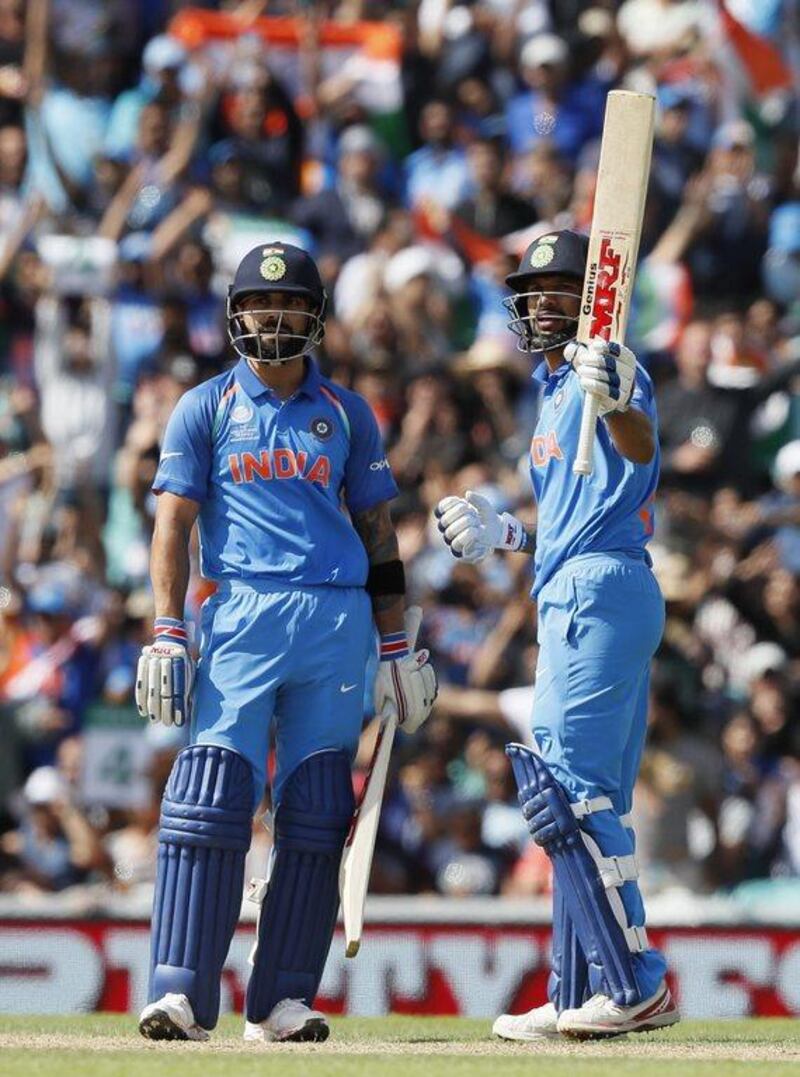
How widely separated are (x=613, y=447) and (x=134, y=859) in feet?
15.9

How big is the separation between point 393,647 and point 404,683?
13 centimetres

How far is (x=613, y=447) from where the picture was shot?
6.95 meters

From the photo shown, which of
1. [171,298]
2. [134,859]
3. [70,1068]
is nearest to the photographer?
[70,1068]

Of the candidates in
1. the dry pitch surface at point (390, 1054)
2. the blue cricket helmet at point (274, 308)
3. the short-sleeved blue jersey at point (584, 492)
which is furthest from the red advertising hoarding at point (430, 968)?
the blue cricket helmet at point (274, 308)

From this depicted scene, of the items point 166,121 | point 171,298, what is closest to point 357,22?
point 166,121

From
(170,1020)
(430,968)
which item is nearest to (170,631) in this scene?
(170,1020)

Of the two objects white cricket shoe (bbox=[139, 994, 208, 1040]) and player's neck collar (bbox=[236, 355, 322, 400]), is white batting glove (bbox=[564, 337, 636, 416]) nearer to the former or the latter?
player's neck collar (bbox=[236, 355, 322, 400])

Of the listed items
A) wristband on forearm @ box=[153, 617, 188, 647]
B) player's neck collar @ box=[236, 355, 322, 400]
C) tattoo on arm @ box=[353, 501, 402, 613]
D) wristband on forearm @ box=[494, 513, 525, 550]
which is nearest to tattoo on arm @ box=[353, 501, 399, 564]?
tattoo on arm @ box=[353, 501, 402, 613]

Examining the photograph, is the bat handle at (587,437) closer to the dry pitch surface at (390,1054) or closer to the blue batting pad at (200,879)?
the blue batting pad at (200,879)

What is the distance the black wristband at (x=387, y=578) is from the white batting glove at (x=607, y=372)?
3.35ft

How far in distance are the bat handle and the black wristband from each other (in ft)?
2.69

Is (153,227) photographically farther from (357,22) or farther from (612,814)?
(612,814)

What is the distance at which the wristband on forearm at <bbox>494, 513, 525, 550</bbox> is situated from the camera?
24.1 feet

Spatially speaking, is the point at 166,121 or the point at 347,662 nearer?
the point at 347,662
